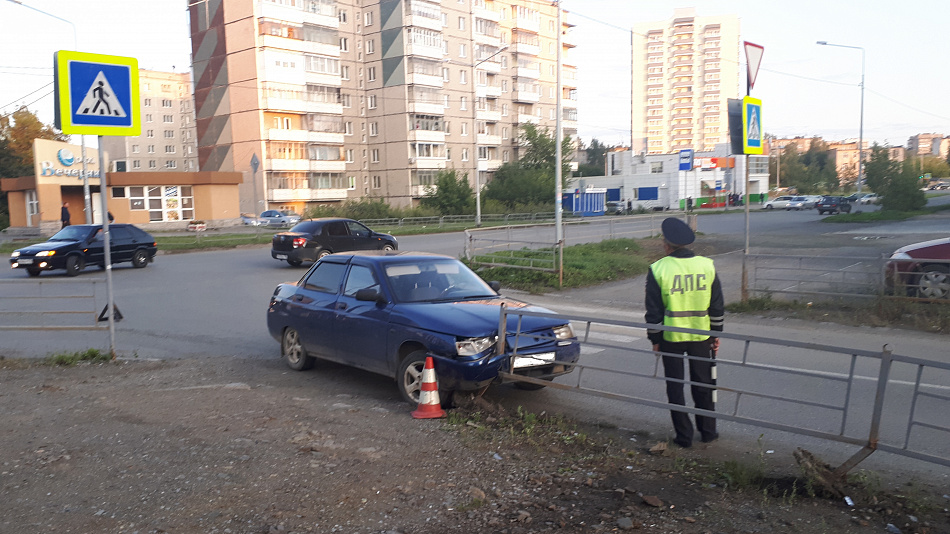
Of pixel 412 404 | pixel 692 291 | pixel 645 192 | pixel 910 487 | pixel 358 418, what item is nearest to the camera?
pixel 910 487

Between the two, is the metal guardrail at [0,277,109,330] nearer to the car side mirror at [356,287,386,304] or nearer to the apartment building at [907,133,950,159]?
the car side mirror at [356,287,386,304]

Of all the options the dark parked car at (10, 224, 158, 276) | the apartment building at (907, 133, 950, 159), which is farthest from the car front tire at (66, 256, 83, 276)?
the apartment building at (907, 133, 950, 159)

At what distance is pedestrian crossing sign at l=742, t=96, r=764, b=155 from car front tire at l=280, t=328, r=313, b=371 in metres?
8.51

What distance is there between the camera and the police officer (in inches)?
228

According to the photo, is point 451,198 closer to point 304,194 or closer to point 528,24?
point 304,194

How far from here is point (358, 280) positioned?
324 inches

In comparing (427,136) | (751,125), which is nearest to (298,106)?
(427,136)

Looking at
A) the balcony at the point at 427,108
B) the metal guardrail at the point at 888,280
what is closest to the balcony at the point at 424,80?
the balcony at the point at 427,108

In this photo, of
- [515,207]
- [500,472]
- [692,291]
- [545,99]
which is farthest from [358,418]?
[545,99]

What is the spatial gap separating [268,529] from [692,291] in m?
3.66

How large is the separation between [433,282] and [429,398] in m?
1.82

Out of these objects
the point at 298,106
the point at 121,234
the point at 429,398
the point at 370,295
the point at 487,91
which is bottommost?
the point at 429,398

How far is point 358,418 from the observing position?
21.4 ft

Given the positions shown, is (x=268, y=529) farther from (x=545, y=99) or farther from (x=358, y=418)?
(x=545, y=99)
